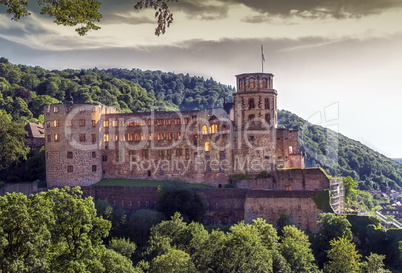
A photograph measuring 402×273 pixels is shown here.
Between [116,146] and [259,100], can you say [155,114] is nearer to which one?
[116,146]

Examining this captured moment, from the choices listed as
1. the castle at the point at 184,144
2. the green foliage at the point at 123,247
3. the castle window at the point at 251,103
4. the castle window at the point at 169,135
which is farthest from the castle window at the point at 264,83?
the green foliage at the point at 123,247

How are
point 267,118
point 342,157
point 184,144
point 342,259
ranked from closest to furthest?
point 342,259 → point 267,118 → point 184,144 → point 342,157

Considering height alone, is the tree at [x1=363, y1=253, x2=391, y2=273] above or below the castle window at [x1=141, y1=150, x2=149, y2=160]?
below

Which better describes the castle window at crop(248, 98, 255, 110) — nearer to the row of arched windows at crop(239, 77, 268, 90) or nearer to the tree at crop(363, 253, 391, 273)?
the row of arched windows at crop(239, 77, 268, 90)

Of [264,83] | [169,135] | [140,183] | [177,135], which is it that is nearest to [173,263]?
[140,183]

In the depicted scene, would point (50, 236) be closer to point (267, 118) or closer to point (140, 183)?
point (140, 183)

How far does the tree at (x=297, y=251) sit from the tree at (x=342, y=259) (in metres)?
1.44

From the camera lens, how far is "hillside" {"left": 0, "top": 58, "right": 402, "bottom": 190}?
311 ft

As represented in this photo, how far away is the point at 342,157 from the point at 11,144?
228 feet

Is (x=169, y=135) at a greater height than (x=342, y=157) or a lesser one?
greater

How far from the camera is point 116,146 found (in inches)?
2486

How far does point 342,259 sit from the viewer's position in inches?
1702

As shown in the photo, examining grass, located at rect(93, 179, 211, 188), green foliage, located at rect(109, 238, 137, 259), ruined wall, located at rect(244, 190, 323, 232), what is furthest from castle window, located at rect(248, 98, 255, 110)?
green foliage, located at rect(109, 238, 137, 259)

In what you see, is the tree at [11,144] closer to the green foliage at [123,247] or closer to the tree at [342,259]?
the green foliage at [123,247]
